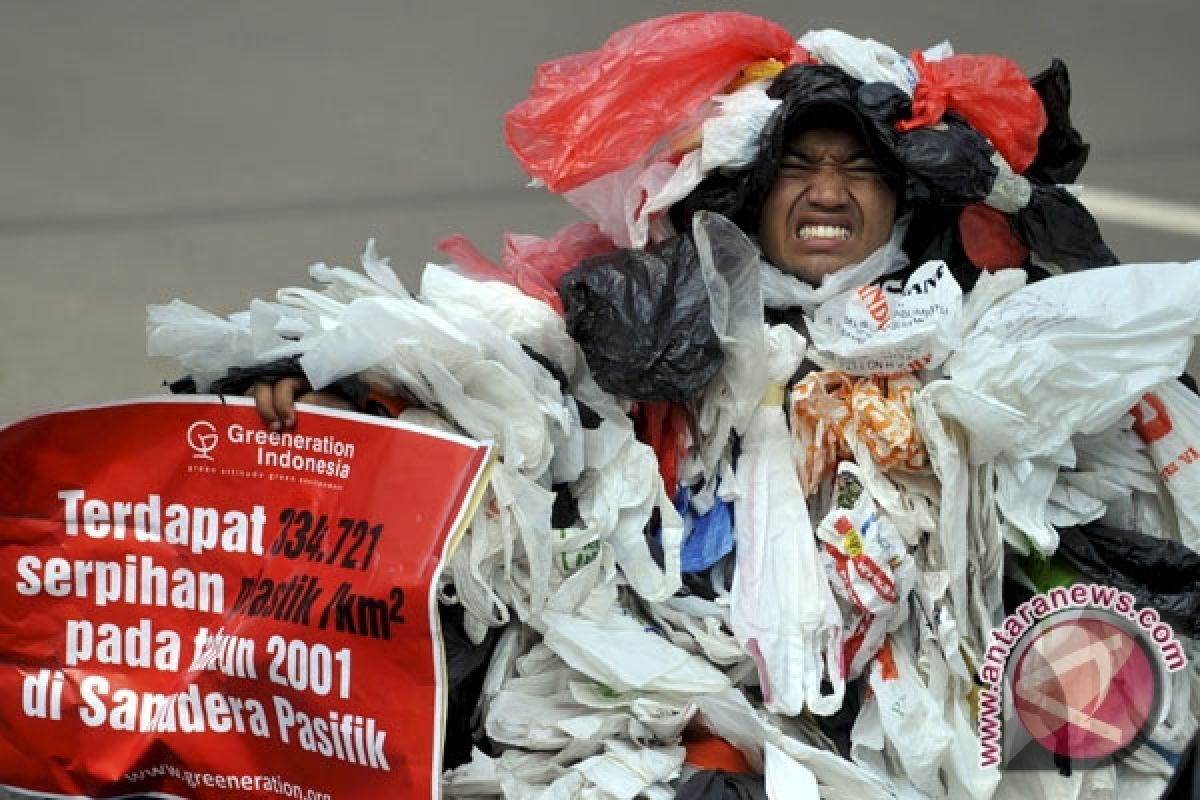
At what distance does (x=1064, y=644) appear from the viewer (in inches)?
84.7

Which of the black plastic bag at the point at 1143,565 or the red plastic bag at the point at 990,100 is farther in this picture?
the red plastic bag at the point at 990,100

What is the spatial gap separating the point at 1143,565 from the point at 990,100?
70 cm

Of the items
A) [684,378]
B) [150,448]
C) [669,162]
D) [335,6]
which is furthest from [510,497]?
[335,6]

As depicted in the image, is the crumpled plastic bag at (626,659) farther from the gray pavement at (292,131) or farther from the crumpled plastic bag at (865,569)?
the gray pavement at (292,131)

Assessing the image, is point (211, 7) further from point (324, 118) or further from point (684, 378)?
point (684, 378)

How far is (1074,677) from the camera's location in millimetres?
2131

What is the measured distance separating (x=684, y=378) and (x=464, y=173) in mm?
1880

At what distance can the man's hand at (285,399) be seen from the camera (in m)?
2.30

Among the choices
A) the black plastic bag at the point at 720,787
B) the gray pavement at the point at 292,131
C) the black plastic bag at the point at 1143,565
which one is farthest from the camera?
the gray pavement at the point at 292,131

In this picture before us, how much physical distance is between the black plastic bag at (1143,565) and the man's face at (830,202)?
19.5 inches

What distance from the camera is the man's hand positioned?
230 centimetres

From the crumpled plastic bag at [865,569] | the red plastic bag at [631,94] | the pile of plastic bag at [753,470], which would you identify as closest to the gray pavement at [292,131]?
the red plastic bag at [631,94]

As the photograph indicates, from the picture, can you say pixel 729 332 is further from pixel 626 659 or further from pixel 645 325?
pixel 626 659

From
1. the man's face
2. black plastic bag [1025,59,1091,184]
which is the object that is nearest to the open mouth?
the man's face
